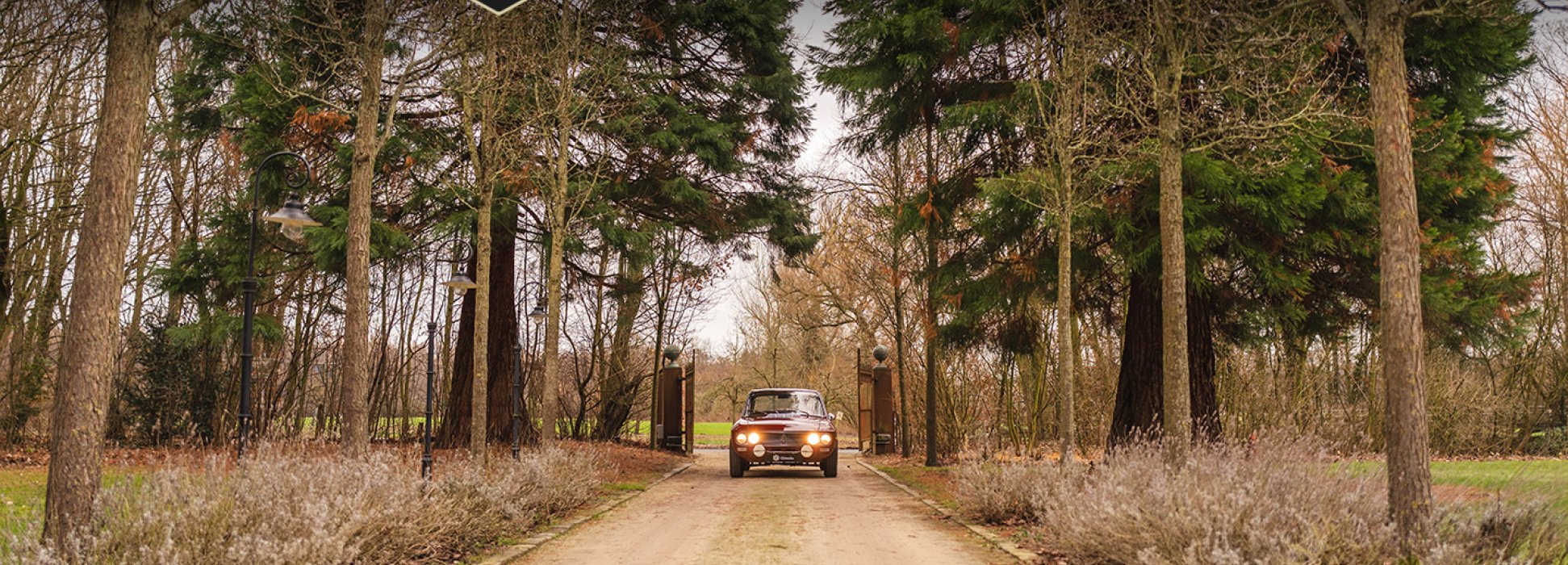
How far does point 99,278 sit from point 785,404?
14585 mm

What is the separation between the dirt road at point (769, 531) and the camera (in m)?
8.48

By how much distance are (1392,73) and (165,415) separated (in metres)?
22.1

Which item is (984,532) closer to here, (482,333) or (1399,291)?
(1399,291)

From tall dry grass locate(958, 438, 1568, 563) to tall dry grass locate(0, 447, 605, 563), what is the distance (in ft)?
16.3

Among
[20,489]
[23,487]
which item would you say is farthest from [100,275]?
[23,487]

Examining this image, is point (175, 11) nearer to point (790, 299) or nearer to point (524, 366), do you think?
point (524, 366)

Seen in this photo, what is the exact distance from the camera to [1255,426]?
21.2 m

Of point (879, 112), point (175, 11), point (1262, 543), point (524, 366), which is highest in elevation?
point (879, 112)

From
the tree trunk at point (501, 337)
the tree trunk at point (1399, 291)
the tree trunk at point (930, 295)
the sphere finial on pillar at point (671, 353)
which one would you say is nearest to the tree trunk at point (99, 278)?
the tree trunk at point (1399, 291)

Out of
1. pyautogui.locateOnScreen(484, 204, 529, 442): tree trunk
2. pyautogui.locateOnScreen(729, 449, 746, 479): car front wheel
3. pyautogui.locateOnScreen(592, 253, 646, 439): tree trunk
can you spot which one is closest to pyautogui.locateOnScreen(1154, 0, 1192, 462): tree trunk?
pyautogui.locateOnScreen(729, 449, 746, 479): car front wheel

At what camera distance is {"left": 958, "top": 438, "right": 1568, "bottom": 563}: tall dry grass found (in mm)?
6168

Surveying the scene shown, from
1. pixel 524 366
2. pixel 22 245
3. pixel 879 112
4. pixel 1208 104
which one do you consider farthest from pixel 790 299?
pixel 1208 104

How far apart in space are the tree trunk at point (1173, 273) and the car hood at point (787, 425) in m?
9.37

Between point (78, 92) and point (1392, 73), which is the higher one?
point (78, 92)
